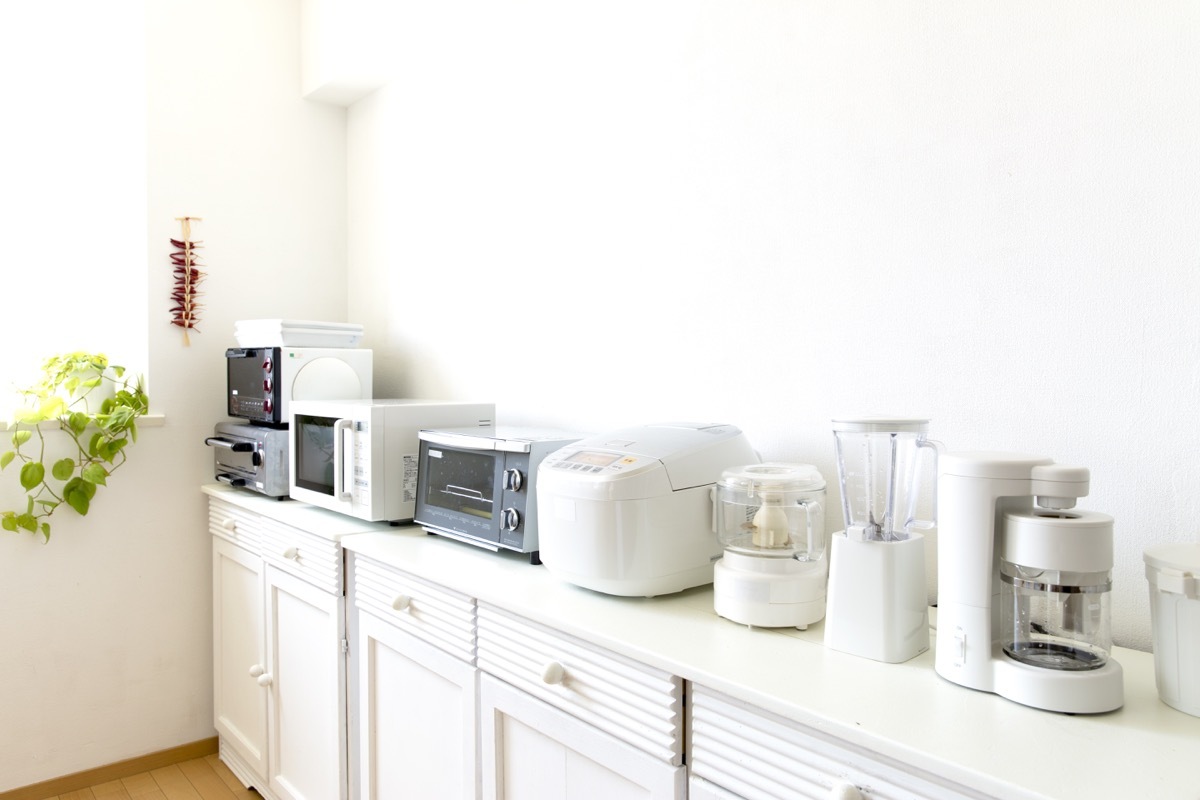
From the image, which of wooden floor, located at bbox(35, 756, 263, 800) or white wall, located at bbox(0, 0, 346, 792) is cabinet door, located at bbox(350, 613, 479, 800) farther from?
white wall, located at bbox(0, 0, 346, 792)

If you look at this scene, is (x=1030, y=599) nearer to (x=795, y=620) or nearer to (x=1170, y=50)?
(x=795, y=620)

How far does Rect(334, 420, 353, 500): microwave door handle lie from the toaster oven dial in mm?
617

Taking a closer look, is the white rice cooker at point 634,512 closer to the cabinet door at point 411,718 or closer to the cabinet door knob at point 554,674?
the cabinet door knob at point 554,674

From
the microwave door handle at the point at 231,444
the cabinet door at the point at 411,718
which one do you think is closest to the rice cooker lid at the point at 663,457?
the cabinet door at the point at 411,718

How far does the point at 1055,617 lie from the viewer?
1.03 m

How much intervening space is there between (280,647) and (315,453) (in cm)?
58

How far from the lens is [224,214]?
2947mm

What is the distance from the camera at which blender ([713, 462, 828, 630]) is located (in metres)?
1.27

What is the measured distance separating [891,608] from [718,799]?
1.18 feet

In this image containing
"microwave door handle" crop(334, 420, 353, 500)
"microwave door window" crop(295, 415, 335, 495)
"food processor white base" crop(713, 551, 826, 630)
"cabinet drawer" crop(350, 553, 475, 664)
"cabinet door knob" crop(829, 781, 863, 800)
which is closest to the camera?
"cabinet door knob" crop(829, 781, 863, 800)

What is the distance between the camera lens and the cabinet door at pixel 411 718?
161cm

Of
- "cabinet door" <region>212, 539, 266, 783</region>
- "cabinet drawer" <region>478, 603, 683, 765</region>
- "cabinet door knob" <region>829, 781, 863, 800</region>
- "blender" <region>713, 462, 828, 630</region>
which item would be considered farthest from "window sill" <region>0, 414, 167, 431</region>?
"cabinet door knob" <region>829, 781, 863, 800</region>

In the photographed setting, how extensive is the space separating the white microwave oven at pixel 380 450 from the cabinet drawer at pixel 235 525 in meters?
0.37

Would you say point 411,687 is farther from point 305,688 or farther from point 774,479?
point 774,479
